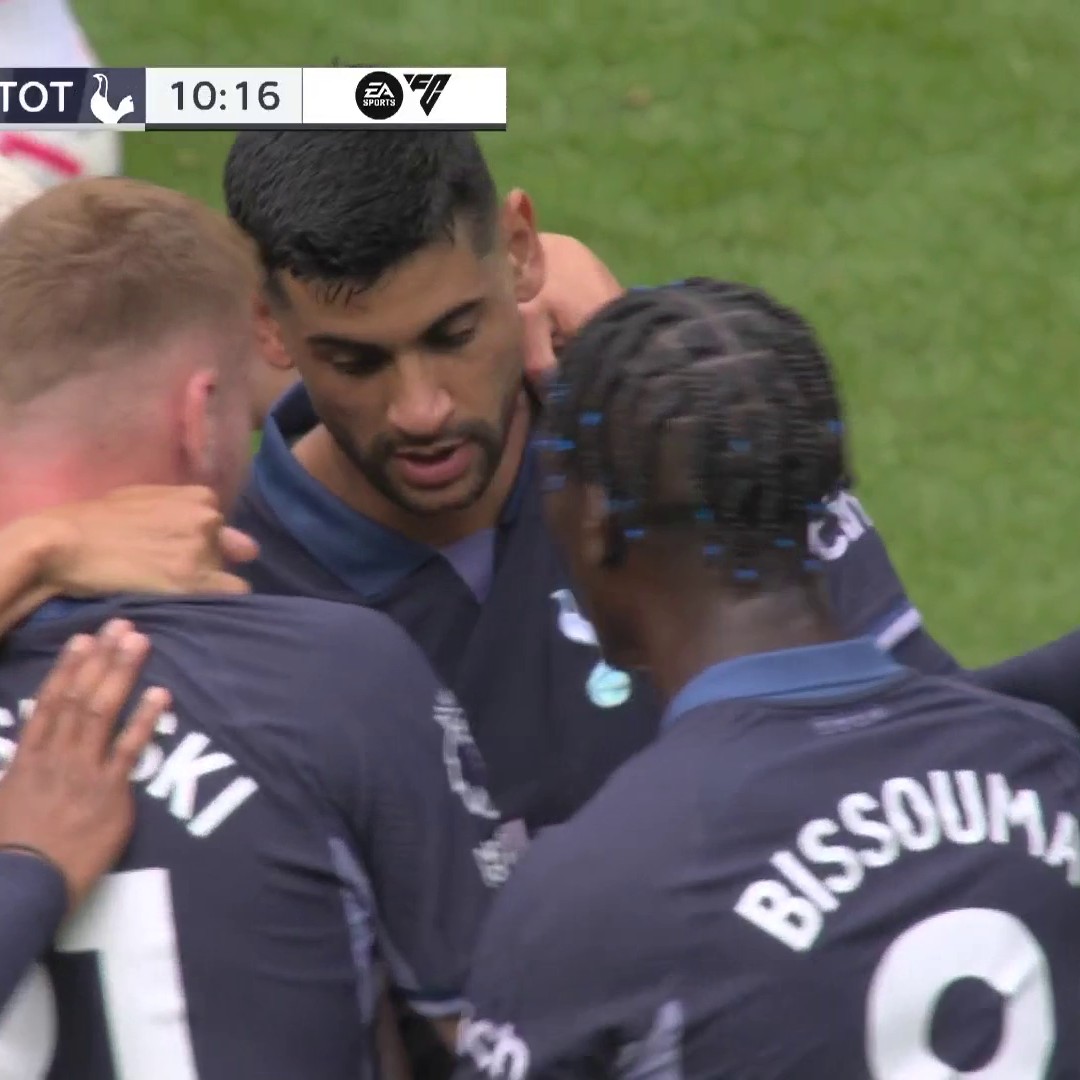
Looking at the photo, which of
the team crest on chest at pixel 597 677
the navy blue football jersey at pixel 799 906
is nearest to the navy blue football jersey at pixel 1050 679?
the team crest on chest at pixel 597 677

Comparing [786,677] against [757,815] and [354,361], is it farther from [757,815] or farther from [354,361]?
[354,361]

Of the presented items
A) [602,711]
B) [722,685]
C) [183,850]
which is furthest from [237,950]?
[602,711]

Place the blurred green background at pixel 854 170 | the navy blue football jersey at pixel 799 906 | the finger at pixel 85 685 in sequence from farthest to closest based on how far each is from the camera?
the blurred green background at pixel 854 170, the finger at pixel 85 685, the navy blue football jersey at pixel 799 906

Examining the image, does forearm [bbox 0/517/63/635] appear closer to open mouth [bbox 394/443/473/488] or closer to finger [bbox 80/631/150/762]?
finger [bbox 80/631/150/762]

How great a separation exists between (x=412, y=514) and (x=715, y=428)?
930 millimetres

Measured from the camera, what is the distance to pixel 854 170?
590 cm

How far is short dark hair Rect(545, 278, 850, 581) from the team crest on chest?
0.62 metres

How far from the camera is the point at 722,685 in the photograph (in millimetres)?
2166

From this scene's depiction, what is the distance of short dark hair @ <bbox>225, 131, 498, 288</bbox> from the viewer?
2.92 meters

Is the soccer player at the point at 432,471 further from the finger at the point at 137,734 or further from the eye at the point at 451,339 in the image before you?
the finger at the point at 137,734

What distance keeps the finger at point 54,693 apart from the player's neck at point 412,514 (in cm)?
79

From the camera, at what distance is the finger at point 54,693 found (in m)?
2.27

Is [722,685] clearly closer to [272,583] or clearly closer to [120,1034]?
[120,1034]

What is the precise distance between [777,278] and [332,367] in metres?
2.88
